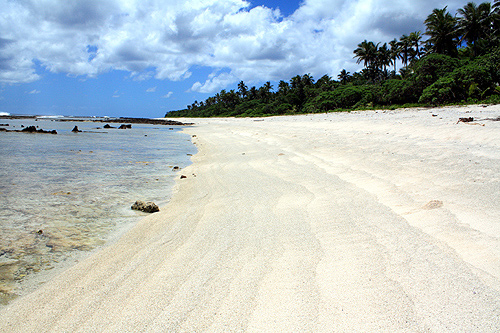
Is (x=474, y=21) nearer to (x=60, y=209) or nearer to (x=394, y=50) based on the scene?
(x=394, y=50)

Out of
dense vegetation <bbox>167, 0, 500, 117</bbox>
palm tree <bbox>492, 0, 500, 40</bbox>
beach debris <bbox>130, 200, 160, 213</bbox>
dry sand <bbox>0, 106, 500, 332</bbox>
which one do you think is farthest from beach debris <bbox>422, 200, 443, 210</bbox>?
palm tree <bbox>492, 0, 500, 40</bbox>

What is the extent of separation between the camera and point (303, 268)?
2275mm

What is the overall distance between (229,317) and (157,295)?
613mm

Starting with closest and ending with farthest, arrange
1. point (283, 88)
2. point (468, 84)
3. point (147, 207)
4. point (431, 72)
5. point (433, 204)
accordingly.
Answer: point (433, 204), point (147, 207), point (468, 84), point (431, 72), point (283, 88)

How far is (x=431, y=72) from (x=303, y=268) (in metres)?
36.1

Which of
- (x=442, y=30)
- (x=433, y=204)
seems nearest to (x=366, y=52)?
(x=442, y=30)

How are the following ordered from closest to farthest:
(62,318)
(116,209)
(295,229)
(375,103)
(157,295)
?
(62,318) < (157,295) < (295,229) < (116,209) < (375,103)

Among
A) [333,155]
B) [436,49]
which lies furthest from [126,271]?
[436,49]

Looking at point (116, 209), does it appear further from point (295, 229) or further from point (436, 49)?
point (436, 49)

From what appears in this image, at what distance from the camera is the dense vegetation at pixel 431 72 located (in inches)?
960

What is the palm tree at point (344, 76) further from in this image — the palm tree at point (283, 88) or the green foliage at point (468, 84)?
the green foliage at point (468, 84)

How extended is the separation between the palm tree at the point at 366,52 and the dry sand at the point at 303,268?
2645 inches

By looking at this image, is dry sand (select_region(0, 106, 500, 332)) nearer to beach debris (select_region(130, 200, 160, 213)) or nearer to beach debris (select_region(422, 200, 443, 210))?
beach debris (select_region(422, 200, 443, 210))

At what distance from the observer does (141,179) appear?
7004 millimetres
